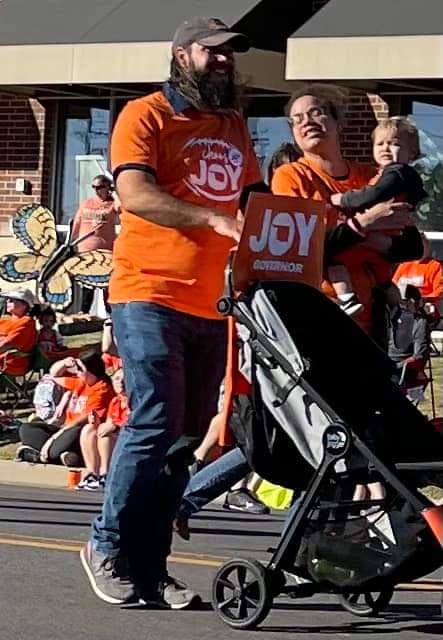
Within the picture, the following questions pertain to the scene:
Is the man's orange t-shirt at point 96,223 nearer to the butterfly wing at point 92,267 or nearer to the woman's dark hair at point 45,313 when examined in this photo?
the butterfly wing at point 92,267

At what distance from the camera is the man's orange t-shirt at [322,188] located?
6434mm

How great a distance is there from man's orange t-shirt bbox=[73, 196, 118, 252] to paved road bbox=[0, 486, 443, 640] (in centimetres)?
711

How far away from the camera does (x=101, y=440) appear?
35.0 ft

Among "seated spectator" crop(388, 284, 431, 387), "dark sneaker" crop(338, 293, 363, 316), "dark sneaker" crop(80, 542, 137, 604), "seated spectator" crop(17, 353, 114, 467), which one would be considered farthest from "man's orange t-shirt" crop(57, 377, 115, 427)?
"dark sneaker" crop(80, 542, 137, 604)

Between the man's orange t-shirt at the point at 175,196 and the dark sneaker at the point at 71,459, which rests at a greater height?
the man's orange t-shirt at the point at 175,196

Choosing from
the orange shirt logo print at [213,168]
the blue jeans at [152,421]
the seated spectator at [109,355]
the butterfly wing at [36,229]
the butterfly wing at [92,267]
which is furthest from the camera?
the butterfly wing at [36,229]

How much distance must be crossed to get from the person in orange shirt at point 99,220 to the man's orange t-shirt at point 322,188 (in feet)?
27.7

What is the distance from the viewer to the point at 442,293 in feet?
41.2

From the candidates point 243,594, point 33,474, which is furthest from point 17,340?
point 243,594

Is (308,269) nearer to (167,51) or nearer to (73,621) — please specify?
(73,621)

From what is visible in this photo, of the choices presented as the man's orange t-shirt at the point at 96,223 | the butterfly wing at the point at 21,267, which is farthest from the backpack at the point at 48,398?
the butterfly wing at the point at 21,267

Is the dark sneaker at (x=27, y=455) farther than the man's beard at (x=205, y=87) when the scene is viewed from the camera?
Yes

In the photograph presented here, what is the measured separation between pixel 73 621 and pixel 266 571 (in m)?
0.81

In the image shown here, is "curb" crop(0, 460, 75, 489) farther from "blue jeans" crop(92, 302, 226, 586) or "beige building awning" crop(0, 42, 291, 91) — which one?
"beige building awning" crop(0, 42, 291, 91)
